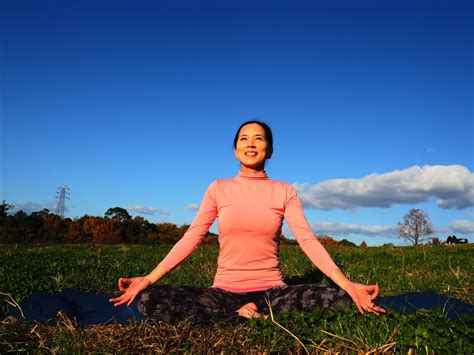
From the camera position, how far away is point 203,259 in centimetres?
1235

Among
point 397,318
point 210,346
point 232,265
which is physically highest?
point 232,265

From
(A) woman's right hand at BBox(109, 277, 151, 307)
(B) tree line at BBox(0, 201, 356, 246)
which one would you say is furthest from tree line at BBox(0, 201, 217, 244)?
(A) woman's right hand at BBox(109, 277, 151, 307)

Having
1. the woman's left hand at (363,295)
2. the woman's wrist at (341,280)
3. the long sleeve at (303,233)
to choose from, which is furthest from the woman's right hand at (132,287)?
the woman's left hand at (363,295)

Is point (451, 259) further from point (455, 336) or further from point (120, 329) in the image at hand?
point (120, 329)

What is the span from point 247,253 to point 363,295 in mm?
1384

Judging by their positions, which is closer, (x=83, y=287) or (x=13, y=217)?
(x=83, y=287)

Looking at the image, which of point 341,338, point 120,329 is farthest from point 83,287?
point 341,338

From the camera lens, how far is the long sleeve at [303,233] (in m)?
5.16

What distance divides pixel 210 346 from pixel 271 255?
1580 millimetres

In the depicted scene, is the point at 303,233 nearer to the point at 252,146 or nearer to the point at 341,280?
the point at 341,280

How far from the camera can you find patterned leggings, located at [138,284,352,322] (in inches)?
196

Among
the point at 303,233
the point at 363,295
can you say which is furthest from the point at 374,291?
the point at 303,233

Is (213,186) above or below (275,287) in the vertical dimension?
above

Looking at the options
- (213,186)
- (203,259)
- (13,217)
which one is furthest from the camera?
(13,217)
